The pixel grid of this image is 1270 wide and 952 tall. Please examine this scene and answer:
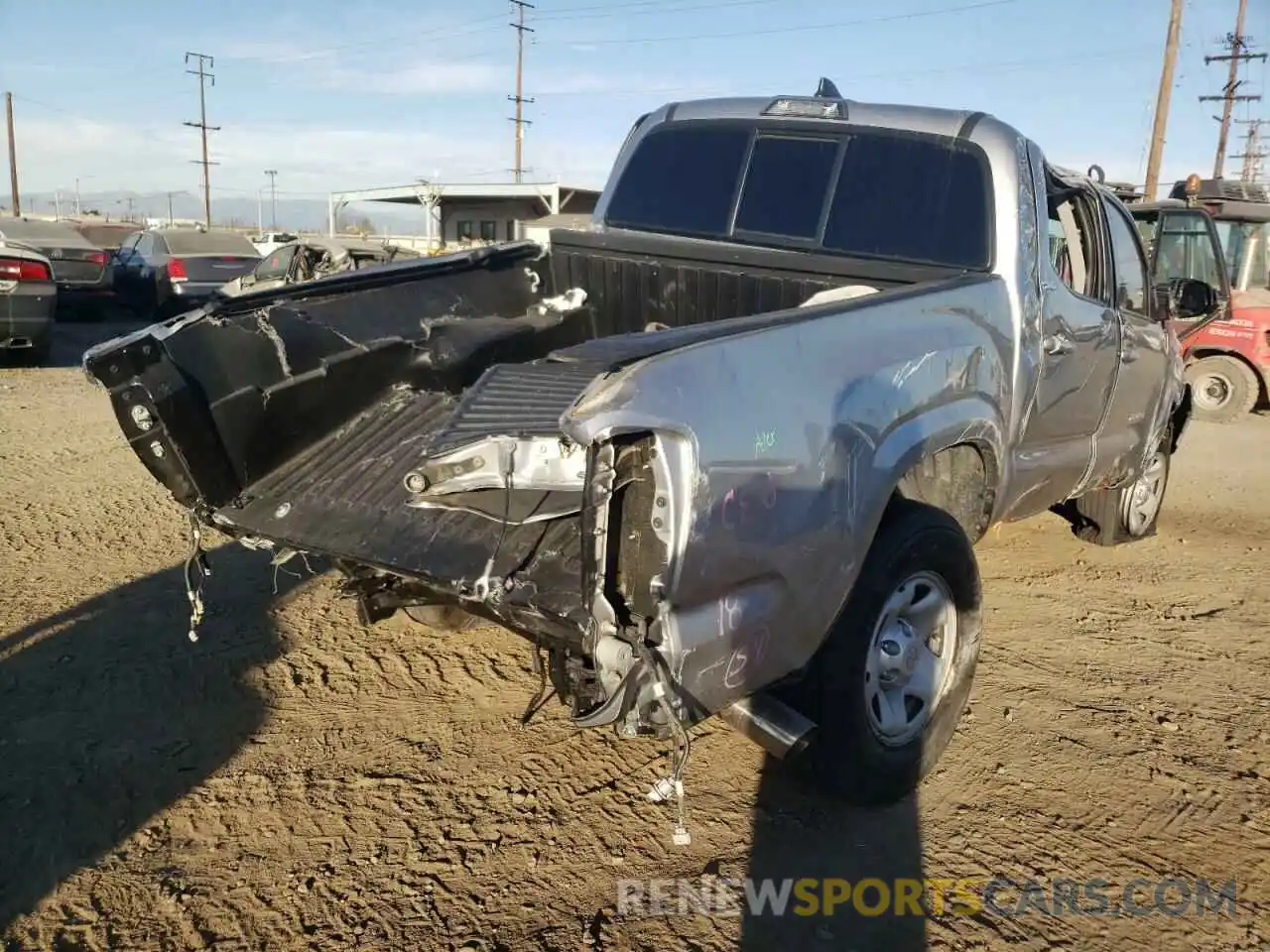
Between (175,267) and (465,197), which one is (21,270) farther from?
(465,197)

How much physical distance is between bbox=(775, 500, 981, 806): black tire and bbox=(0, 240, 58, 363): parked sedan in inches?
406

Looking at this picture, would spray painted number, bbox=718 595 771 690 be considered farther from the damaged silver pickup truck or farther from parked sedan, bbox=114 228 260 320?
parked sedan, bbox=114 228 260 320

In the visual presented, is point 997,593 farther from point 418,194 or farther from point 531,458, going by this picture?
point 418,194

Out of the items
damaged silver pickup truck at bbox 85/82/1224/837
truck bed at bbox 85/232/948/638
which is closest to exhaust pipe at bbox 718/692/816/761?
damaged silver pickup truck at bbox 85/82/1224/837

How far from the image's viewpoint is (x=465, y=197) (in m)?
39.0

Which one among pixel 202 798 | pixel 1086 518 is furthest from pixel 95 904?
pixel 1086 518

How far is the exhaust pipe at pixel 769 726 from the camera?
266cm

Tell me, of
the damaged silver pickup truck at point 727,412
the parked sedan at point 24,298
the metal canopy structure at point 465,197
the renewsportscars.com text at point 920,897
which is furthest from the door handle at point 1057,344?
the metal canopy structure at point 465,197

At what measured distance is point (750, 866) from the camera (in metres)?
2.85

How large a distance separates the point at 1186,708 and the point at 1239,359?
28.7 feet

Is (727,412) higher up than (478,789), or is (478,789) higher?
(727,412)

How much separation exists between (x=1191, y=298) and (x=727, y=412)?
3.99 meters

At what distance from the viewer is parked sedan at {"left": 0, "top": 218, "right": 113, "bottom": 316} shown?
15758 mm

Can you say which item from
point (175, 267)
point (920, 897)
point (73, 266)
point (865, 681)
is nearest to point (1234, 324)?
point (865, 681)
